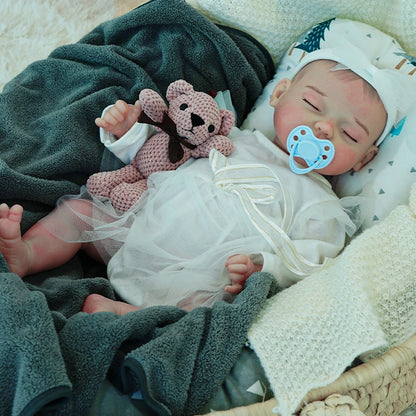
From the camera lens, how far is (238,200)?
3.24 ft

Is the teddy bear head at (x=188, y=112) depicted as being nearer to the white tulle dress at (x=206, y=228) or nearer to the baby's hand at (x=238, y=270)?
the white tulle dress at (x=206, y=228)

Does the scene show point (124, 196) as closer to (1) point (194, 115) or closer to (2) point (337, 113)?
(1) point (194, 115)

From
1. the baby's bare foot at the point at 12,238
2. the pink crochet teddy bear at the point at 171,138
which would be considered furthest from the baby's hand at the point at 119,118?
the baby's bare foot at the point at 12,238

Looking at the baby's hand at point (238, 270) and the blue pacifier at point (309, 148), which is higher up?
the blue pacifier at point (309, 148)

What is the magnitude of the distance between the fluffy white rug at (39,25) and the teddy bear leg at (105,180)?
0.59 m

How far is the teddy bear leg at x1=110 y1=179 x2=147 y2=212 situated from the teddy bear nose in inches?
6.6

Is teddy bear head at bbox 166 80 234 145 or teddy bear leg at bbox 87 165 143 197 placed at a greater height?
teddy bear head at bbox 166 80 234 145

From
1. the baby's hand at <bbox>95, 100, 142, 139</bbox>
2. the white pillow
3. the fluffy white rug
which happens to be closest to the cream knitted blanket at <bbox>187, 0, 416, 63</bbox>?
the white pillow

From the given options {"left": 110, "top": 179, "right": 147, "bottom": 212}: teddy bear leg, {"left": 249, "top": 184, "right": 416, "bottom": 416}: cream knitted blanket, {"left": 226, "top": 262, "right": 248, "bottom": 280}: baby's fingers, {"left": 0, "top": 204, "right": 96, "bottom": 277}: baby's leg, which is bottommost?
{"left": 0, "top": 204, "right": 96, "bottom": 277}: baby's leg

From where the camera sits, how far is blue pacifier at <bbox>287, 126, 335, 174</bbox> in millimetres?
1007

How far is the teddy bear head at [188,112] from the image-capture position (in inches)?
39.4

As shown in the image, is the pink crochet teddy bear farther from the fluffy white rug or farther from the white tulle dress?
the fluffy white rug

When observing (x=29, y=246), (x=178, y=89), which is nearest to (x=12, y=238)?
(x=29, y=246)

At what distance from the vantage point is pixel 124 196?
3.32 ft
